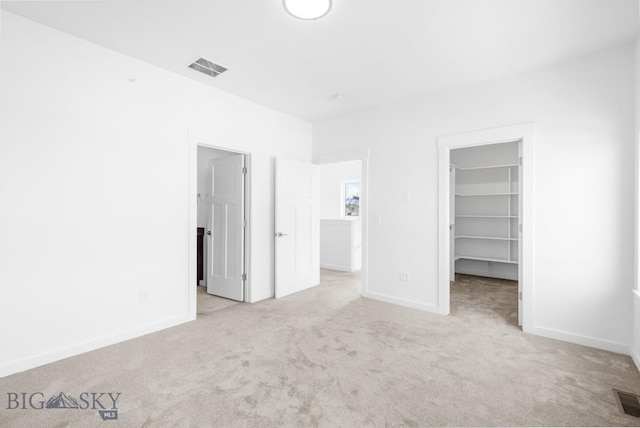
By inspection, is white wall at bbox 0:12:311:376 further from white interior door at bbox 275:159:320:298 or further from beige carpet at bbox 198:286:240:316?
white interior door at bbox 275:159:320:298

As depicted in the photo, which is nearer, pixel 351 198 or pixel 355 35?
pixel 355 35

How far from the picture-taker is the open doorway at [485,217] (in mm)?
5270

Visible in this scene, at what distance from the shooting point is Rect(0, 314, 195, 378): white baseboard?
2301mm

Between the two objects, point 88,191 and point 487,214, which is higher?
point 88,191

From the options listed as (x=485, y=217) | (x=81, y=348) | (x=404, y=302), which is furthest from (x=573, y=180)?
(x=81, y=348)

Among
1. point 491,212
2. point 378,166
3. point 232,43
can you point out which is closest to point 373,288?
point 378,166

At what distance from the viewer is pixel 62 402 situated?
1967 mm

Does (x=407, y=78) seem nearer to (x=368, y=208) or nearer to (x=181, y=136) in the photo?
(x=368, y=208)

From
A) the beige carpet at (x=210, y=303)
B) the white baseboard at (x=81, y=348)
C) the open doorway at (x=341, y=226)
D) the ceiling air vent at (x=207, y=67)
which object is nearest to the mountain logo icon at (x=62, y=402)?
the white baseboard at (x=81, y=348)

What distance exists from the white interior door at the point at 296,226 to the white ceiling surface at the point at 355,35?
1396 millimetres

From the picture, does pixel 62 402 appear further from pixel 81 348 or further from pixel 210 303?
pixel 210 303

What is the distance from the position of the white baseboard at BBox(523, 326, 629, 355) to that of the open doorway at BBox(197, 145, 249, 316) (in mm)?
3296

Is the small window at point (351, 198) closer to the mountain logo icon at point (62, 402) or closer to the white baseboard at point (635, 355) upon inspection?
the white baseboard at point (635, 355)

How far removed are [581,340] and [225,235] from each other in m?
4.03
